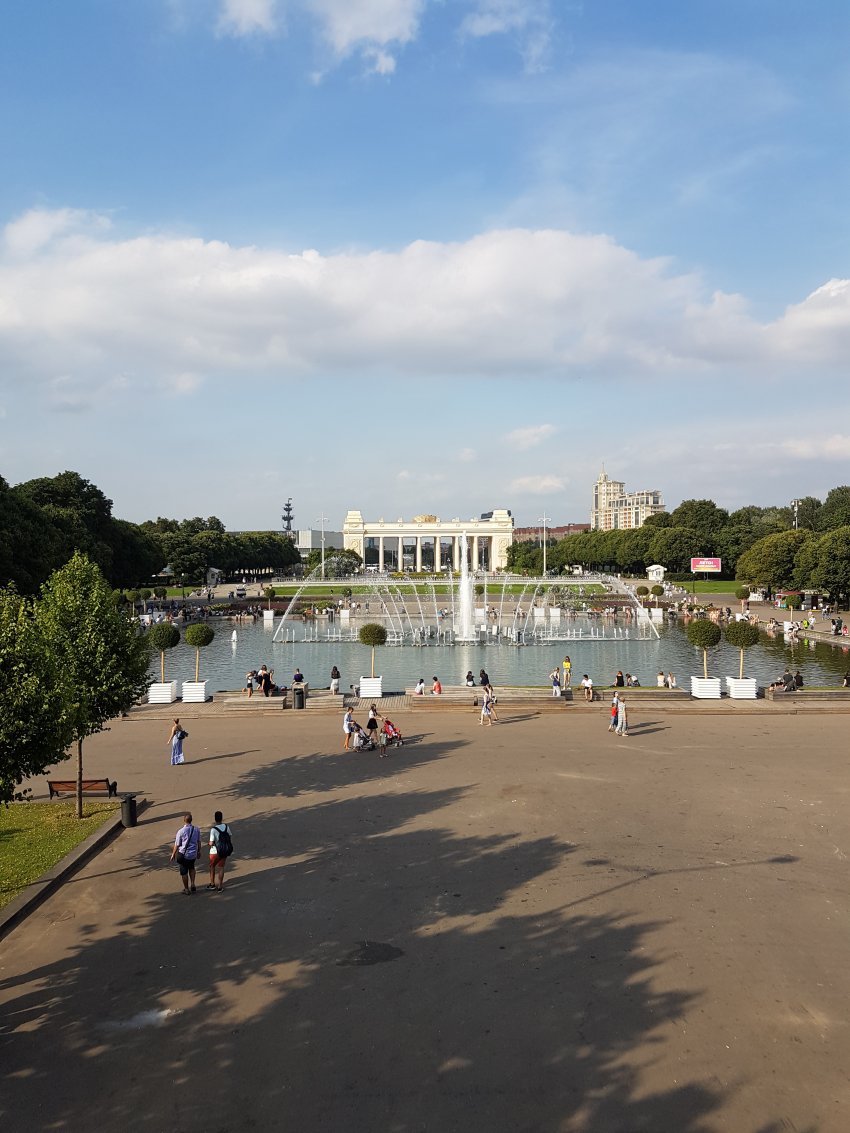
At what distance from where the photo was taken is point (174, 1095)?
23.5 feet

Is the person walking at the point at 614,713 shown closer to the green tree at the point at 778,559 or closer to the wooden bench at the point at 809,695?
the wooden bench at the point at 809,695

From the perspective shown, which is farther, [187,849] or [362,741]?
[362,741]

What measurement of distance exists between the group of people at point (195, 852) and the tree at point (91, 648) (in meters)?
4.34

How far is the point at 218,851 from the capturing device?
11492 mm

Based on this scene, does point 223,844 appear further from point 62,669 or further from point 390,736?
point 390,736

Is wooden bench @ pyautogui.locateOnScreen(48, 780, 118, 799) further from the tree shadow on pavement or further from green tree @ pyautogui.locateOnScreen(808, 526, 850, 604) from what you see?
green tree @ pyautogui.locateOnScreen(808, 526, 850, 604)

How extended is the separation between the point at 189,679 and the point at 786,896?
1092 inches

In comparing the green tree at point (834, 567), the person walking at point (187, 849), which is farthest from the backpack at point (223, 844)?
the green tree at point (834, 567)

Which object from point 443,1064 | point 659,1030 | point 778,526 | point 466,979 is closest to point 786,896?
point 659,1030

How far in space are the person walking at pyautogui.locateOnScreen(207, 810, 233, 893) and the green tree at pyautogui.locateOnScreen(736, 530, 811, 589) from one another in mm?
74601

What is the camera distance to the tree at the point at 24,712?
1042 centimetres

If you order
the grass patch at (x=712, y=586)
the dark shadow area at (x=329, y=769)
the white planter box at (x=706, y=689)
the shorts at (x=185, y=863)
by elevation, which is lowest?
the dark shadow area at (x=329, y=769)

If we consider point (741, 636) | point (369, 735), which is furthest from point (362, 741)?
point (741, 636)

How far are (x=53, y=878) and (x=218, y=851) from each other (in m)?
2.72
